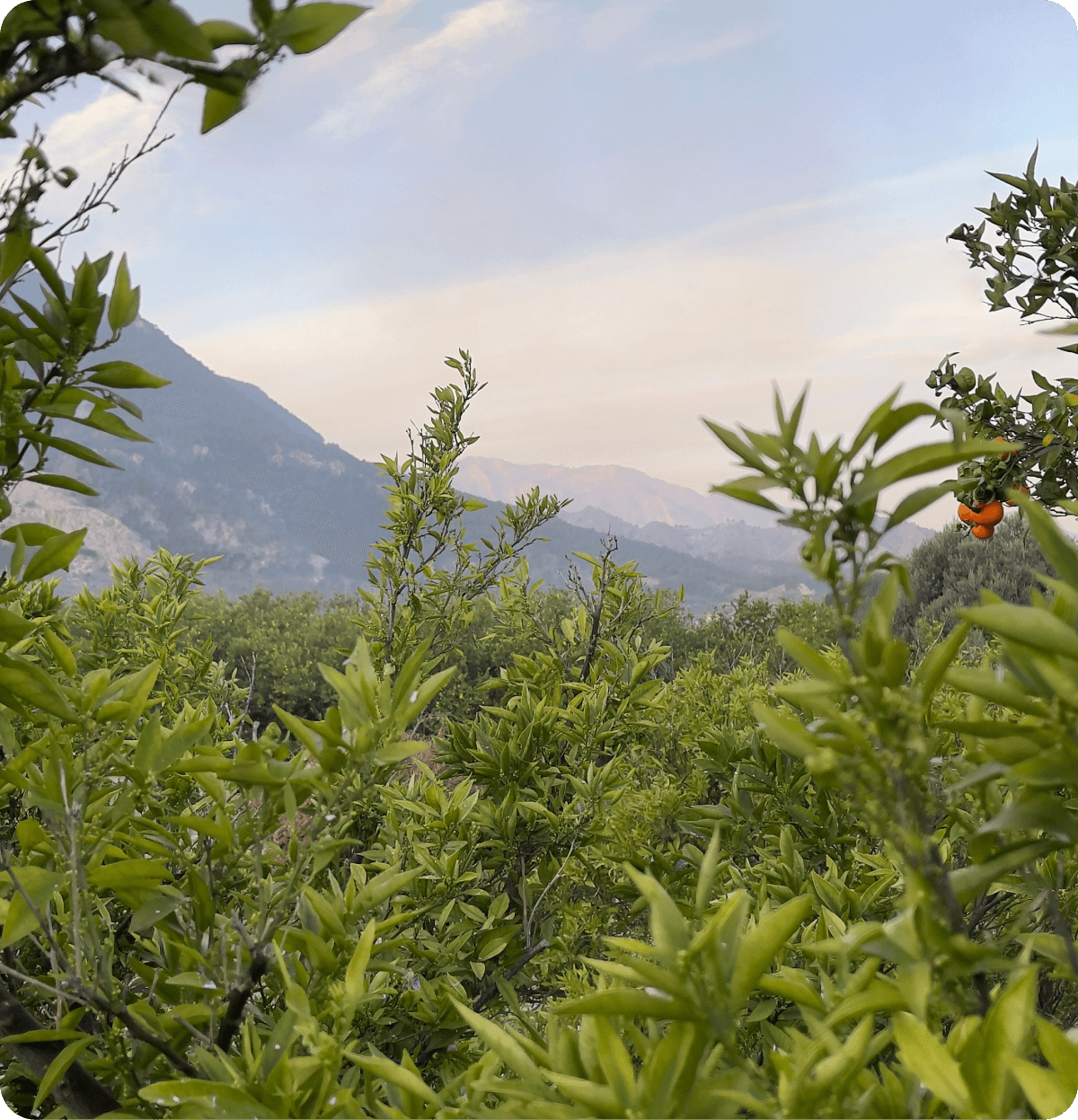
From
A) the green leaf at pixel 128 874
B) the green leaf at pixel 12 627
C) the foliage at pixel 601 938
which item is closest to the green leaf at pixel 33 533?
the foliage at pixel 601 938

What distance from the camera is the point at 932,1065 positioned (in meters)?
0.66

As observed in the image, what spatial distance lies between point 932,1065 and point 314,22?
112cm

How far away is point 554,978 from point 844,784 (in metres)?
1.99

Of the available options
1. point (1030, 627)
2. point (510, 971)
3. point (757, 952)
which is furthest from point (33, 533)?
point (510, 971)

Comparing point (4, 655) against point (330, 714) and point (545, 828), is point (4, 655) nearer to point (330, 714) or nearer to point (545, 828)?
point (330, 714)

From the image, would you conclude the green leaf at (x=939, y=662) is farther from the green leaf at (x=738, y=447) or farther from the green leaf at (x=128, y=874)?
the green leaf at (x=128, y=874)

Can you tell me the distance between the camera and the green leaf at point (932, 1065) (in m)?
0.63

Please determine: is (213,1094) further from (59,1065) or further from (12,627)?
(12,627)

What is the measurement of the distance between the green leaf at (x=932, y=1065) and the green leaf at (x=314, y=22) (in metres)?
1.07

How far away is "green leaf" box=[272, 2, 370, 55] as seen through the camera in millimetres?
724

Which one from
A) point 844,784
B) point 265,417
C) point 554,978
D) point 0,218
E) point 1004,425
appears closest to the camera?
point 844,784

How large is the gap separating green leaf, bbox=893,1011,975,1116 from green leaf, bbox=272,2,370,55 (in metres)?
1.07

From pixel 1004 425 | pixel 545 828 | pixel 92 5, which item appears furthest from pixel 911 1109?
pixel 1004 425

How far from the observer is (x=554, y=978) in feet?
7.57
